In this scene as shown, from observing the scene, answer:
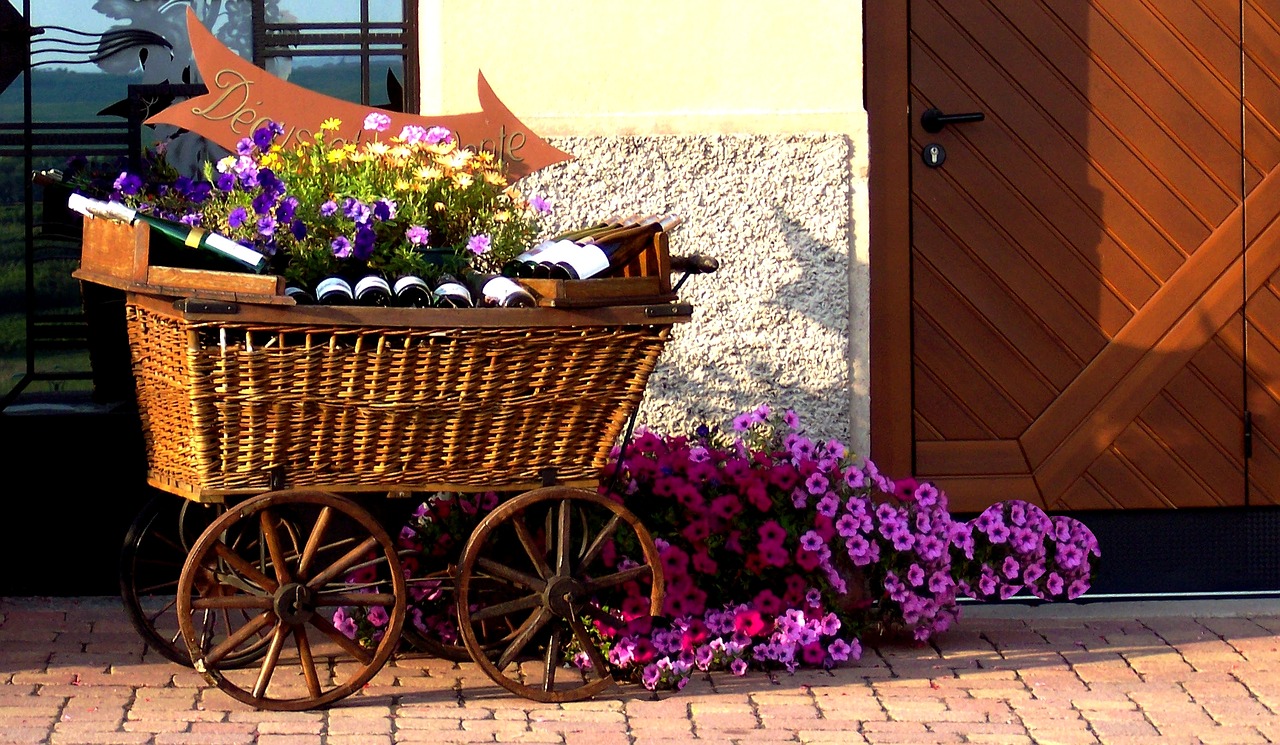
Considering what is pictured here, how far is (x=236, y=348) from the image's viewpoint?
3.60 metres

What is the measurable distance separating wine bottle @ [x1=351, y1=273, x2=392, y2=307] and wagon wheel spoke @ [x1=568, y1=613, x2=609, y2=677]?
95 cm

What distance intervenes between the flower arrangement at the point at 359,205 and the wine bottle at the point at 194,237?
0.08m

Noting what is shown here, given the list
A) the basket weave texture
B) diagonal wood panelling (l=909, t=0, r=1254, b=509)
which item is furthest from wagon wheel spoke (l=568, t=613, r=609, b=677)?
diagonal wood panelling (l=909, t=0, r=1254, b=509)

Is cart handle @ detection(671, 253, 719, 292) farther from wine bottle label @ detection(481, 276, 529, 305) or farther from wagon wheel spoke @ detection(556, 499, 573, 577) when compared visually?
wagon wheel spoke @ detection(556, 499, 573, 577)

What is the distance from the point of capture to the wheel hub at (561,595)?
4012 mm

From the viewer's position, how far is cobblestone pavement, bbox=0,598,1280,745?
374 centimetres

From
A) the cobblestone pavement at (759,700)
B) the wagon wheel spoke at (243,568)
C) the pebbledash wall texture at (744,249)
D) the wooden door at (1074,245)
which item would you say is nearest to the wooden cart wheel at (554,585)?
the cobblestone pavement at (759,700)

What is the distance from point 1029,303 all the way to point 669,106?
1.38 m

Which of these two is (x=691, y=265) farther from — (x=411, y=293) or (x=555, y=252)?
(x=411, y=293)

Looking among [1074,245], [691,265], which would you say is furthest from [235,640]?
[1074,245]

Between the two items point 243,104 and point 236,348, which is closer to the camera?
point 236,348

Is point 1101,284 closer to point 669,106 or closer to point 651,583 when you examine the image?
point 669,106

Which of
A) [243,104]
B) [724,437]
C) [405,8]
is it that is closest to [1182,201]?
[724,437]

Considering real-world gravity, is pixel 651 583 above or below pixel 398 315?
below
